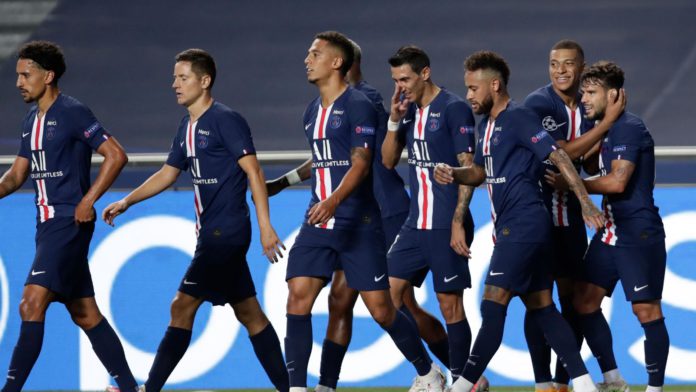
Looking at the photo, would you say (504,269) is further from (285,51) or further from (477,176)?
(285,51)

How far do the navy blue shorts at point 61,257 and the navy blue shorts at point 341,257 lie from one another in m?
1.20

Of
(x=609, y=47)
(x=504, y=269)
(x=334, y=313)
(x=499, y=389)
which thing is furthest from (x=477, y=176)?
(x=609, y=47)

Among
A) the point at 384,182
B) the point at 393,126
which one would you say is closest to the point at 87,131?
the point at 393,126

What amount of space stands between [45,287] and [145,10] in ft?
12.7

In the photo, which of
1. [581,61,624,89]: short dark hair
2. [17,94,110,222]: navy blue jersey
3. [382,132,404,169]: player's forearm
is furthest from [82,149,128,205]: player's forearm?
[581,61,624,89]: short dark hair

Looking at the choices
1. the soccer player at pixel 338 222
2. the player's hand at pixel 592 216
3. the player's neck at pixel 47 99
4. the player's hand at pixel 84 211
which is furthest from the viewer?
the player's neck at pixel 47 99

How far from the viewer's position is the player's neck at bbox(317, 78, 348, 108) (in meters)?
7.42

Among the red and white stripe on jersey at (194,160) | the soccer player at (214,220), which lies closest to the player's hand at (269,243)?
the soccer player at (214,220)

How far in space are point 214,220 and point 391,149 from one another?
1236 mm

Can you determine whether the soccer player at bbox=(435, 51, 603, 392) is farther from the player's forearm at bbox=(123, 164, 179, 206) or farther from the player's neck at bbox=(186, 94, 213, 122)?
the player's forearm at bbox=(123, 164, 179, 206)

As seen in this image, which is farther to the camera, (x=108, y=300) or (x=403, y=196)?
(x=108, y=300)

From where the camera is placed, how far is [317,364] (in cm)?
928

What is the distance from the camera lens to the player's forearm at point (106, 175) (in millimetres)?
7422

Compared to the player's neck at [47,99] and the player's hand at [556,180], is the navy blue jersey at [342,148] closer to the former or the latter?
the player's hand at [556,180]
